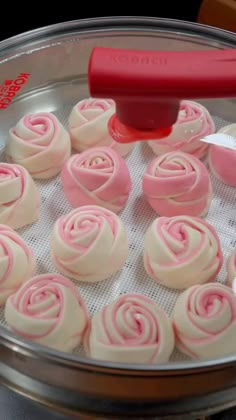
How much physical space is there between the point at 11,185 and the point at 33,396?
30 cm

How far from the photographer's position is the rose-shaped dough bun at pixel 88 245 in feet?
2.60

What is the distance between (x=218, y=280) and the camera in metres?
Result: 0.82

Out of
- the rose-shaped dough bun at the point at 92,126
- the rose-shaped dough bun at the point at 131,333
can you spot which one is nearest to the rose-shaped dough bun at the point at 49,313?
the rose-shaped dough bun at the point at 131,333

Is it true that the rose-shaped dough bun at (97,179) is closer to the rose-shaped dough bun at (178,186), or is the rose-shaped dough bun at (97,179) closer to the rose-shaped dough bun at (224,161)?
the rose-shaped dough bun at (178,186)

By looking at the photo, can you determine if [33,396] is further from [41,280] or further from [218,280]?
[218,280]

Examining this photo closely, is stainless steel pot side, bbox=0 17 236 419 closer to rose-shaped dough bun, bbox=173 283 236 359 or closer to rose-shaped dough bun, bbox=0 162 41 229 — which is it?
rose-shaped dough bun, bbox=173 283 236 359

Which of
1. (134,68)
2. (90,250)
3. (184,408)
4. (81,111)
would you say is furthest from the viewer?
(81,111)

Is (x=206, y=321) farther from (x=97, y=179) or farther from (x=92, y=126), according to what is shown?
(x=92, y=126)

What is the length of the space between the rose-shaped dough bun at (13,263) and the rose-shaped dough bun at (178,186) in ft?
0.67

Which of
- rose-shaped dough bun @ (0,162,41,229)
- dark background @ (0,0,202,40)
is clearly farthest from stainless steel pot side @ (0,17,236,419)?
dark background @ (0,0,202,40)

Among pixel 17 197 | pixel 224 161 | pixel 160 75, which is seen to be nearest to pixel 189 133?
pixel 224 161

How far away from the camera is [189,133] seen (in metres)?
0.93

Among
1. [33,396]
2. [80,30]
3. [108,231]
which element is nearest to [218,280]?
[108,231]

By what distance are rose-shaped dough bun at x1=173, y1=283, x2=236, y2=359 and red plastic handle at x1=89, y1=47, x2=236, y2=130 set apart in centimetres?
30
